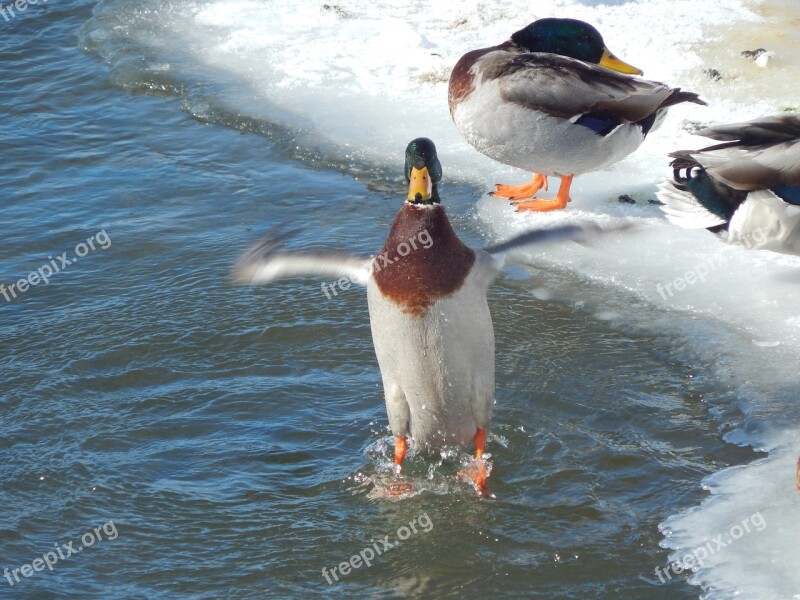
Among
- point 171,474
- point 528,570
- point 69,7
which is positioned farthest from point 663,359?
point 69,7

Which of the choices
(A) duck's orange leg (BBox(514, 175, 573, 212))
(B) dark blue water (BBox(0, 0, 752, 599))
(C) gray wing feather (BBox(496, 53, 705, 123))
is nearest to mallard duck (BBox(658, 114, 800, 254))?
(B) dark blue water (BBox(0, 0, 752, 599))

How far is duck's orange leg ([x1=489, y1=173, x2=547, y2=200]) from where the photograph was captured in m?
6.86

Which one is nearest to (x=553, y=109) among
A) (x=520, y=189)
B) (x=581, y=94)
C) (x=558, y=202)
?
(x=581, y=94)

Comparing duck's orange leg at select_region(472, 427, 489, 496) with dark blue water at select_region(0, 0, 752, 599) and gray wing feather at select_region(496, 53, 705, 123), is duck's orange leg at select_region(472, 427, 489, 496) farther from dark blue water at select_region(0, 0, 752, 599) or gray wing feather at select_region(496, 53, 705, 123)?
gray wing feather at select_region(496, 53, 705, 123)

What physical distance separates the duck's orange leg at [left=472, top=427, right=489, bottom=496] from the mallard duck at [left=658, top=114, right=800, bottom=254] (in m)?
1.80

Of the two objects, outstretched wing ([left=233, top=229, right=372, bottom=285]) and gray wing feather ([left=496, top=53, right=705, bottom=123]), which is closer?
outstretched wing ([left=233, top=229, right=372, bottom=285])

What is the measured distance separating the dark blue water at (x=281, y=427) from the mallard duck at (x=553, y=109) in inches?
22.1

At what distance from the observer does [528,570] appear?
3846 millimetres

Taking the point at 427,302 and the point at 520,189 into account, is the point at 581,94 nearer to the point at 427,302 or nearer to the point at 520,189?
the point at 520,189

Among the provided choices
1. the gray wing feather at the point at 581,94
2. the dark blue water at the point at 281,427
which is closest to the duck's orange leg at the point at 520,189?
the dark blue water at the point at 281,427

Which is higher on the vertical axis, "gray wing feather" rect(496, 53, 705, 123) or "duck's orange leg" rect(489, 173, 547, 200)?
"gray wing feather" rect(496, 53, 705, 123)

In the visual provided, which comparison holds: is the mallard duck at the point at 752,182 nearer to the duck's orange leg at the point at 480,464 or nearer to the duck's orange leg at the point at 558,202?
the duck's orange leg at the point at 558,202

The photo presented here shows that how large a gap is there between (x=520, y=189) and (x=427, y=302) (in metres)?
2.98

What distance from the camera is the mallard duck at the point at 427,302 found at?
4.09 metres
